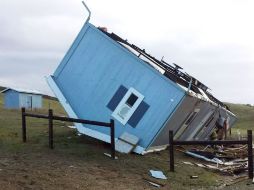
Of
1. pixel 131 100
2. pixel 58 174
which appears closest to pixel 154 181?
pixel 58 174

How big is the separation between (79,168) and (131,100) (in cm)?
560

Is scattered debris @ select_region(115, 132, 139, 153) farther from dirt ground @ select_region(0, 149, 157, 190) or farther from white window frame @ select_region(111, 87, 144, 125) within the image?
dirt ground @ select_region(0, 149, 157, 190)

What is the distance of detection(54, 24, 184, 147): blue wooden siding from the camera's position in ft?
59.2

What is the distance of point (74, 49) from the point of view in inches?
810

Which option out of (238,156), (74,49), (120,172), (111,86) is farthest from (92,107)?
(238,156)

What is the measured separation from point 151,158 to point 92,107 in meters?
3.52

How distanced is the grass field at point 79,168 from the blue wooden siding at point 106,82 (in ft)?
3.77

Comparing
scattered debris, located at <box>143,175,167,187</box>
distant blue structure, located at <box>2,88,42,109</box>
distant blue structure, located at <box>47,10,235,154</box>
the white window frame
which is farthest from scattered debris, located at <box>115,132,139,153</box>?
distant blue structure, located at <box>2,88,42,109</box>

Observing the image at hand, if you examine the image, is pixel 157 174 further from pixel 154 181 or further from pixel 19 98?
pixel 19 98

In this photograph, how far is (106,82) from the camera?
19328mm

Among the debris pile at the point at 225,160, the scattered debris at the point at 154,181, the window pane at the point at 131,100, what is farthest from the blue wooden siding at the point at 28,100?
the scattered debris at the point at 154,181

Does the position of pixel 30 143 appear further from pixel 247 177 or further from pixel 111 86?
pixel 247 177

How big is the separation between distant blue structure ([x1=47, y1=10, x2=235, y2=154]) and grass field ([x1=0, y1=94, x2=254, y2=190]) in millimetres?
957

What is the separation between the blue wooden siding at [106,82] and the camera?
1803 centimetres
